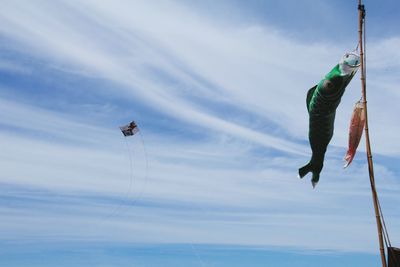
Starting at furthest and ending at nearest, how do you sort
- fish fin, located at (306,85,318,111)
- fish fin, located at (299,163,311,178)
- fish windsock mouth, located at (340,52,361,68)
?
fish fin, located at (299,163,311,178) → fish fin, located at (306,85,318,111) → fish windsock mouth, located at (340,52,361,68)

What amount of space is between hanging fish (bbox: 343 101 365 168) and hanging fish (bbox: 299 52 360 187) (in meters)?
1.51

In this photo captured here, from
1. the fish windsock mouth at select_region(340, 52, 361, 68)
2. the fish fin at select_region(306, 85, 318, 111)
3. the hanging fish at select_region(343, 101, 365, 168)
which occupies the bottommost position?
the hanging fish at select_region(343, 101, 365, 168)

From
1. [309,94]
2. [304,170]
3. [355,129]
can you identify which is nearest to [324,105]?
[309,94]

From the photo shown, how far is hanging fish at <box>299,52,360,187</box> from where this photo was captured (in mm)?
31703

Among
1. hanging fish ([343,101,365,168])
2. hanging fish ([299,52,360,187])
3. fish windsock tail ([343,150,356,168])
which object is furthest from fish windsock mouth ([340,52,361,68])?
fish windsock tail ([343,150,356,168])

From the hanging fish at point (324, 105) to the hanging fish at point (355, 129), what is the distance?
1510 millimetres

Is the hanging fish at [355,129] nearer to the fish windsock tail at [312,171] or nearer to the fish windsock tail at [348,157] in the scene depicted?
the fish windsock tail at [348,157]

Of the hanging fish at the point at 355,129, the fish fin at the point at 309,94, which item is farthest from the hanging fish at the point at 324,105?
the hanging fish at the point at 355,129

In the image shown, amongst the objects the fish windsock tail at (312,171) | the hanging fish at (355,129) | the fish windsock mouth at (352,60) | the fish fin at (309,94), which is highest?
the fish windsock mouth at (352,60)

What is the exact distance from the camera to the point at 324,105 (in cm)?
3331

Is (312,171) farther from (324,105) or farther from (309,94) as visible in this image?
(309,94)

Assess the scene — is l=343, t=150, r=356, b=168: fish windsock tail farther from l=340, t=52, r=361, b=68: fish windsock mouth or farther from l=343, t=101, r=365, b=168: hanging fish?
l=340, t=52, r=361, b=68: fish windsock mouth

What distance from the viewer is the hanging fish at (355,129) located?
106ft

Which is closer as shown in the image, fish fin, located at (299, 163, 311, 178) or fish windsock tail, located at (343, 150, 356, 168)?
fish windsock tail, located at (343, 150, 356, 168)
